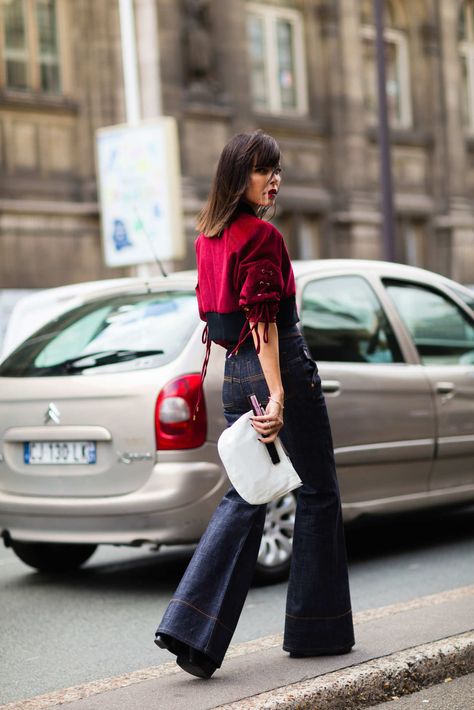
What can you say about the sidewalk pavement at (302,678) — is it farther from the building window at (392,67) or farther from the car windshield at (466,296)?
the building window at (392,67)

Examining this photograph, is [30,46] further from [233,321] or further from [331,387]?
[233,321]

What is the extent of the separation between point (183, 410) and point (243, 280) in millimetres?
2011

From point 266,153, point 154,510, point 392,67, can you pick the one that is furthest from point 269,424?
point 392,67

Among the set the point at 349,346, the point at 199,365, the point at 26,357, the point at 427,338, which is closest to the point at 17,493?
the point at 26,357

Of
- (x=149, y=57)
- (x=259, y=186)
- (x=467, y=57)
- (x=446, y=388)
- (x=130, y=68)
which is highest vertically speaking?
(x=467, y=57)

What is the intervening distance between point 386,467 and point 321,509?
8.50ft

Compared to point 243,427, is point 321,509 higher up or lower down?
lower down

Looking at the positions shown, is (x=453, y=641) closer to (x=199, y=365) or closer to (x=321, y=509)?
(x=321, y=509)

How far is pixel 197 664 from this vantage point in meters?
4.28

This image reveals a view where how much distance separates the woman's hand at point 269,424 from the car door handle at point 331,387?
8.18ft

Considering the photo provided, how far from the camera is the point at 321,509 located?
176 inches

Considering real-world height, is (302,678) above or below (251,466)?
below

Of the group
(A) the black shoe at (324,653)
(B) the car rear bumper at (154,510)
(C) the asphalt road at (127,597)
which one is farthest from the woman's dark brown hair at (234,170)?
(B) the car rear bumper at (154,510)

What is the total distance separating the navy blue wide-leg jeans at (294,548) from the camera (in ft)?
14.0
